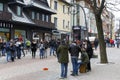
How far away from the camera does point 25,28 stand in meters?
43.7

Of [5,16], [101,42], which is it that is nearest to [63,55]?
[101,42]

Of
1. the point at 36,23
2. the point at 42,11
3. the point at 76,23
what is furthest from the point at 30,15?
the point at 76,23

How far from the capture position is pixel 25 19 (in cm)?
4291

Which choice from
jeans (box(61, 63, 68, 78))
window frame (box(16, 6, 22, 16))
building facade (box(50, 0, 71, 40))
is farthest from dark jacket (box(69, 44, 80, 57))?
building facade (box(50, 0, 71, 40))

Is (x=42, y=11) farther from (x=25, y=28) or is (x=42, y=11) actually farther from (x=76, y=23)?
(x=76, y=23)

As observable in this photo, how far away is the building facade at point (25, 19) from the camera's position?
37719mm

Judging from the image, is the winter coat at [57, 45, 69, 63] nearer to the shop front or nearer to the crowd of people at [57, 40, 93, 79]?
the crowd of people at [57, 40, 93, 79]

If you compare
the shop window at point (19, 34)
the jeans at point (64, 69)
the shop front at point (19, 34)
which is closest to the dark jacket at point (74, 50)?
the jeans at point (64, 69)

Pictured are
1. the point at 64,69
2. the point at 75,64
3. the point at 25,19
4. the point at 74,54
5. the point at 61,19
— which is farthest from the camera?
the point at 61,19

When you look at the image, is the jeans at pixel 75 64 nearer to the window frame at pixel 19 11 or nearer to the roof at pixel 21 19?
the roof at pixel 21 19

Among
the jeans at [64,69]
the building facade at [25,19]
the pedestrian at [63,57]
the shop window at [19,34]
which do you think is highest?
the building facade at [25,19]

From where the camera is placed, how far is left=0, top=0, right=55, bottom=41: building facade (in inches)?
1485

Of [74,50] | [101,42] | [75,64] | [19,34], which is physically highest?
[19,34]

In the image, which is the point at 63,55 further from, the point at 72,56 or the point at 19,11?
the point at 19,11
